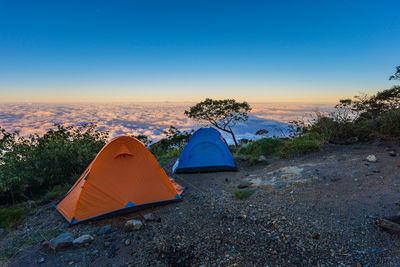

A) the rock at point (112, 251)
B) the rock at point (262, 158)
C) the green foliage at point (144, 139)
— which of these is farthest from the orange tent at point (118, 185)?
the green foliage at point (144, 139)

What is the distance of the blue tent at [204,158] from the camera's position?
840cm

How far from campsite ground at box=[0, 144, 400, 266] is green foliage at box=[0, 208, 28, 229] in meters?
0.24

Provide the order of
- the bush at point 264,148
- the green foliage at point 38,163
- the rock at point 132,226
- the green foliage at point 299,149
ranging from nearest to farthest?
1. the rock at point 132,226
2. the green foliage at point 38,163
3. the green foliage at point 299,149
4. the bush at point 264,148

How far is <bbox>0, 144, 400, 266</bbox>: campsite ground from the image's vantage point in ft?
10.2

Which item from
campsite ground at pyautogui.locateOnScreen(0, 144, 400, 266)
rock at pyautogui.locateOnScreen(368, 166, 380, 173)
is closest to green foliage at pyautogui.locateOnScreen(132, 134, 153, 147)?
campsite ground at pyautogui.locateOnScreen(0, 144, 400, 266)

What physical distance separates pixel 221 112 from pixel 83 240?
17979mm

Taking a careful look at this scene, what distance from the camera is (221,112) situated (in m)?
20.8

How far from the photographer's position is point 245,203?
501 cm

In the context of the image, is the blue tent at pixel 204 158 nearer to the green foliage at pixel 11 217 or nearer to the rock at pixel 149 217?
the rock at pixel 149 217

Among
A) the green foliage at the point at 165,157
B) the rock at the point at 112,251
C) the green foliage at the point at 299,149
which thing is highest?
the green foliage at the point at 299,149

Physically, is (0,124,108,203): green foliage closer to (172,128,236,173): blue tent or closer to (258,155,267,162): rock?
(172,128,236,173): blue tent

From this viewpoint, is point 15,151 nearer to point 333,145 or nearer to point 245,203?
point 245,203

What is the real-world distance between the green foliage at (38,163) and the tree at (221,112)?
515 inches

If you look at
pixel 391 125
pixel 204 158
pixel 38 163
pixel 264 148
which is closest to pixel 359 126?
pixel 391 125
